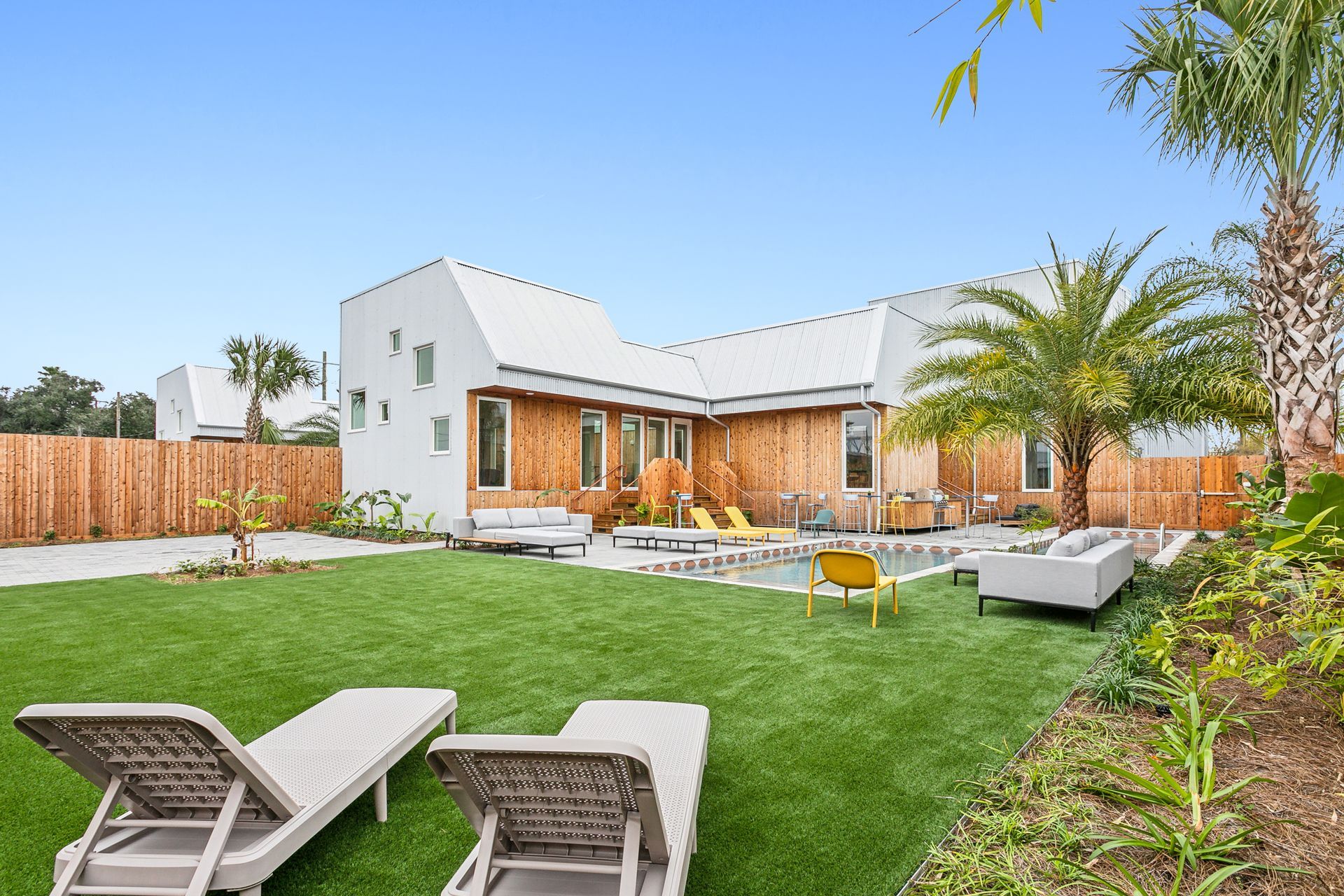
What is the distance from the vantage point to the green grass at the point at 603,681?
2586 millimetres

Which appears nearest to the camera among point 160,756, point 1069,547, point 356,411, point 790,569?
point 160,756

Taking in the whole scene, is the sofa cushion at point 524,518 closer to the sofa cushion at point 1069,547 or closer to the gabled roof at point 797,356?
the gabled roof at point 797,356

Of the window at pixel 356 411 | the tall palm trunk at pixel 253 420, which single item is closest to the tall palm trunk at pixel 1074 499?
the window at pixel 356 411

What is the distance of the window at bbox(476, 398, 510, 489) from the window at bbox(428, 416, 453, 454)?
855mm

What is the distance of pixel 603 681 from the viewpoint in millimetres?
4672

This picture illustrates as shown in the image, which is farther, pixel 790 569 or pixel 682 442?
pixel 682 442

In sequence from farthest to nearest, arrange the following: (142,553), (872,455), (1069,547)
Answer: (872,455), (142,553), (1069,547)

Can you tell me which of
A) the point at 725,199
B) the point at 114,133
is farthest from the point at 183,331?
the point at 725,199

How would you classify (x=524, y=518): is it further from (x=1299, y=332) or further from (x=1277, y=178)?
(x=1277, y=178)

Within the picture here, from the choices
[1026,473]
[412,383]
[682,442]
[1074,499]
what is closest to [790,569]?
[1074,499]

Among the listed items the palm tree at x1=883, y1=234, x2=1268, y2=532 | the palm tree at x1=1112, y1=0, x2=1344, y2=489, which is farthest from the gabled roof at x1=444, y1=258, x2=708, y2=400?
the palm tree at x1=1112, y1=0, x2=1344, y2=489

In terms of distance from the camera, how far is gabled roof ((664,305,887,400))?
1794 cm

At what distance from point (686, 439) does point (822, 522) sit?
601cm

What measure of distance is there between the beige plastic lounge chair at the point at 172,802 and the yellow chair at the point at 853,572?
16.8 ft
